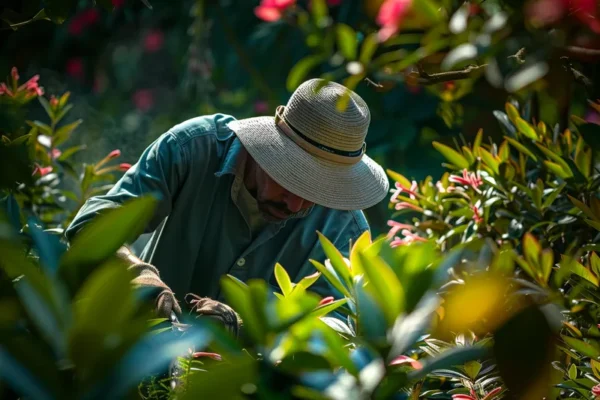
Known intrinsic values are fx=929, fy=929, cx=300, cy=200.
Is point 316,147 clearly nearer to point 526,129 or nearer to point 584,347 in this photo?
point 526,129

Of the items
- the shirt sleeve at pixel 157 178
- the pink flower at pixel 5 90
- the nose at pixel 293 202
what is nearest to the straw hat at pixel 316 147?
the nose at pixel 293 202

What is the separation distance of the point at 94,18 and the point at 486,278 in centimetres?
626

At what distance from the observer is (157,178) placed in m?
2.72

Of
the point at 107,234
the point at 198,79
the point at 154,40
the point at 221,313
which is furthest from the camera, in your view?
the point at 154,40

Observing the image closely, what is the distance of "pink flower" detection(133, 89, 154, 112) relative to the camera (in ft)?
26.2

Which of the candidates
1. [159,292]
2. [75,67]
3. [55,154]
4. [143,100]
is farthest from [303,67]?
[143,100]

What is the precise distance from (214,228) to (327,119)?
65cm

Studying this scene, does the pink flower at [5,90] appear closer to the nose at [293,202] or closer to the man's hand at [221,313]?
the man's hand at [221,313]

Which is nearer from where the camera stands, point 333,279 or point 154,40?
point 333,279

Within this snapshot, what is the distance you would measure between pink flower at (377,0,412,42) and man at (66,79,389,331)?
142cm

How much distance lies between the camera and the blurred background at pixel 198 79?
217 inches

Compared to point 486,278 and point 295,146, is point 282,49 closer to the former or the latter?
point 295,146

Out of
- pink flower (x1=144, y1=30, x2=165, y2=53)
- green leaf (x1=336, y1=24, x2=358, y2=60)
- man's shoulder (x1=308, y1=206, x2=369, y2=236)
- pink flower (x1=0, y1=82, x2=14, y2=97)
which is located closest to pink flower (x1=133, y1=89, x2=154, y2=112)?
pink flower (x1=144, y1=30, x2=165, y2=53)

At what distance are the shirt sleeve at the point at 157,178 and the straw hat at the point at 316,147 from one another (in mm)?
229
